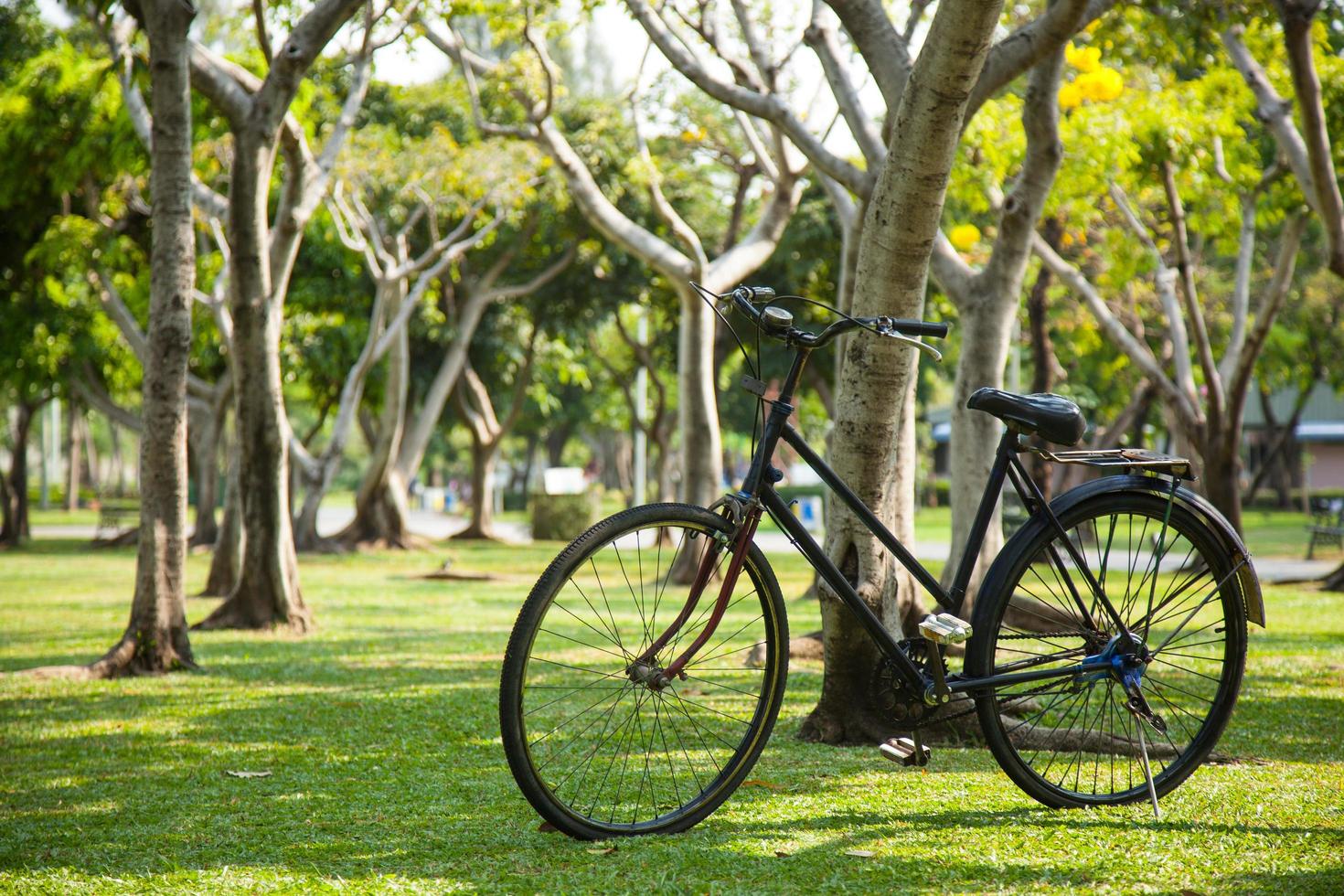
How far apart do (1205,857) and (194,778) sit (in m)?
3.36

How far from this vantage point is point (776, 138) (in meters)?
13.2

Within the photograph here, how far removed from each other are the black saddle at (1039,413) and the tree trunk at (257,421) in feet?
22.7

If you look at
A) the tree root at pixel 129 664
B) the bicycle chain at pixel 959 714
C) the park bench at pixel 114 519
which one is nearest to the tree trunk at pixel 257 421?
the tree root at pixel 129 664

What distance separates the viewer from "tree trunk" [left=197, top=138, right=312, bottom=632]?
30.7 ft

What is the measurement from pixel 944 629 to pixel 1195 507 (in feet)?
3.07

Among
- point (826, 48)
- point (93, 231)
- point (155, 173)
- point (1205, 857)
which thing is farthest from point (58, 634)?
point (93, 231)

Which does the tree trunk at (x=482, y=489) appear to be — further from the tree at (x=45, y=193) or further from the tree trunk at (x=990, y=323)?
the tree trunk at (x=990, y=323)

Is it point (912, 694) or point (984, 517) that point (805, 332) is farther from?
point (912, 694)

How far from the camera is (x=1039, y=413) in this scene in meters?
3.83

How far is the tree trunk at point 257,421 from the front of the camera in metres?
9.36

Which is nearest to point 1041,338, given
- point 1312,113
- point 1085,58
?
point 1085,58

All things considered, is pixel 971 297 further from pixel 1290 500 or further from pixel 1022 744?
pixel 1290 500

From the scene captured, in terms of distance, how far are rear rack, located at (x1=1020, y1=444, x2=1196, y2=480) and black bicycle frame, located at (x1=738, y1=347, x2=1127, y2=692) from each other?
0.14 metres

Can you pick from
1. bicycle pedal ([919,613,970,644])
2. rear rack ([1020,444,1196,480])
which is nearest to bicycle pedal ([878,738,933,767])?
bicycle pedal ([919,613,970,644])
